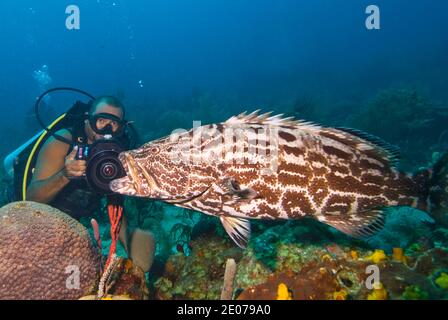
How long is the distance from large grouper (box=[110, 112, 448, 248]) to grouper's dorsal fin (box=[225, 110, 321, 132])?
1cm

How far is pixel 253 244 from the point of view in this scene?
4316mm

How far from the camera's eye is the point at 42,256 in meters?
3.12

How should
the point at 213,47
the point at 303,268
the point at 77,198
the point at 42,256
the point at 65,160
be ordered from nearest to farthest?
the point at 42,256, the point at 303,268, the point at 65,160, the point at 77,198, the point at 213,47

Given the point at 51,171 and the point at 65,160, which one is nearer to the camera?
the point at 65,160

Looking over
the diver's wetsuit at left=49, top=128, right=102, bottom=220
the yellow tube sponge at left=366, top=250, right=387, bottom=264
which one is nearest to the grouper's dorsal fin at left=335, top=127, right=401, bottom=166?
the yellow tube sponge at left=366, top=250, right=387, bottom=264

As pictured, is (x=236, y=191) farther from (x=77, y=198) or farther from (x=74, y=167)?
(x=77, y=198)

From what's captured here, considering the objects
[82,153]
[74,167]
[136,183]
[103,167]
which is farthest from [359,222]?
[74,167]

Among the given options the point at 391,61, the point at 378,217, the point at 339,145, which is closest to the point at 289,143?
the point at 339,145

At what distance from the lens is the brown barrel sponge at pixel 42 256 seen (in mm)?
3002

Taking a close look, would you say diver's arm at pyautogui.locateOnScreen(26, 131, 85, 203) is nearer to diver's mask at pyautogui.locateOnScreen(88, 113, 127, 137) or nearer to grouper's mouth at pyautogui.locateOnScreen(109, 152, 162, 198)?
diver's mask at pyautogui.locateOnScreen(88, 113, 127, 137)

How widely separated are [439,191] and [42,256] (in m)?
4.22

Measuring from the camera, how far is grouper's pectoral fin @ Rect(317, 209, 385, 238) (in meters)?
3.32

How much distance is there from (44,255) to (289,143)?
283 centimetres
